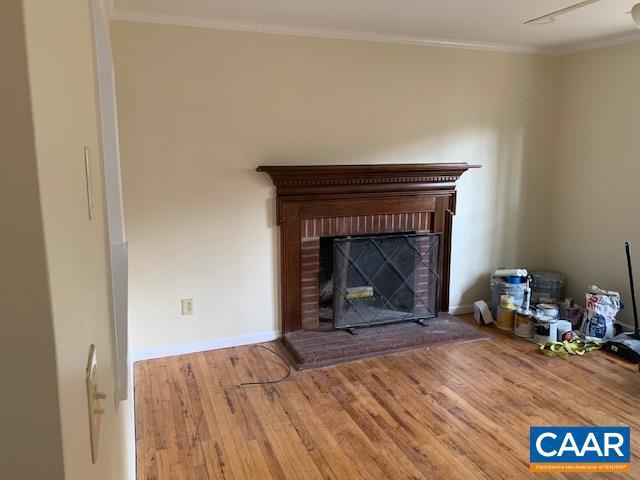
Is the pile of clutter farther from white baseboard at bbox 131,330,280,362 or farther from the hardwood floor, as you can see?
white baseboard at bbox 131,330,280,362

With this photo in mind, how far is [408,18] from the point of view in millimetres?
3188

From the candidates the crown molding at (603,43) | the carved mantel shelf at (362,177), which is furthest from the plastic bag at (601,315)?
the crown molding at (603,43)

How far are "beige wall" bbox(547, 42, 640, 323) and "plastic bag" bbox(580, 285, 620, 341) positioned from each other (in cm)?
29

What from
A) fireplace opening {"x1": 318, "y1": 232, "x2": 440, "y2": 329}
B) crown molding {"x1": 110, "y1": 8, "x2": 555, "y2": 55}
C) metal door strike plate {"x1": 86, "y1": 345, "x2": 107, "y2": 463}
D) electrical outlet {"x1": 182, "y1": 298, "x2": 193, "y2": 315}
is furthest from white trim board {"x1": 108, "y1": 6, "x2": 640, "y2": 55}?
metal door strike plate {"x1": 86, "y1": 345, "x2": 107, "y2": 463}

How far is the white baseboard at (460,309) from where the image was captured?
4320mm

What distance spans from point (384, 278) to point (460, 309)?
3.03 ft

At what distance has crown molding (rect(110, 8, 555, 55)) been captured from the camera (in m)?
3.04

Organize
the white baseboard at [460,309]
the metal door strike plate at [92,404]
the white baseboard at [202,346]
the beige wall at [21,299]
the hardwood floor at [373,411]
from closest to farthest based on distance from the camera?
the beige wall at [21,299] → the metal door strike plate at [92,404] → the hardwood floor at [373,411] → the white baseboard at [202,346] → the white baseboard at [460,309]

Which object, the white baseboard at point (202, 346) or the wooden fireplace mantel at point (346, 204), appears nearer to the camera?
the white baseboard at point (202, 346)

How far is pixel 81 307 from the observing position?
1.78 feet

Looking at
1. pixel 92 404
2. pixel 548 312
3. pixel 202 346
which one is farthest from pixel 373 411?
pixel 92 404

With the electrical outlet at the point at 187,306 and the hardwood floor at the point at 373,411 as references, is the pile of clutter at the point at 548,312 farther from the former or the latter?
the electrical outlet at the point at 187,306

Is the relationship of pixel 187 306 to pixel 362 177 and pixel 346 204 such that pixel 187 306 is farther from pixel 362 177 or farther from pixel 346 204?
pixel 362 177

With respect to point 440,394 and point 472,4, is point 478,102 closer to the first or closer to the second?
point 472,4
